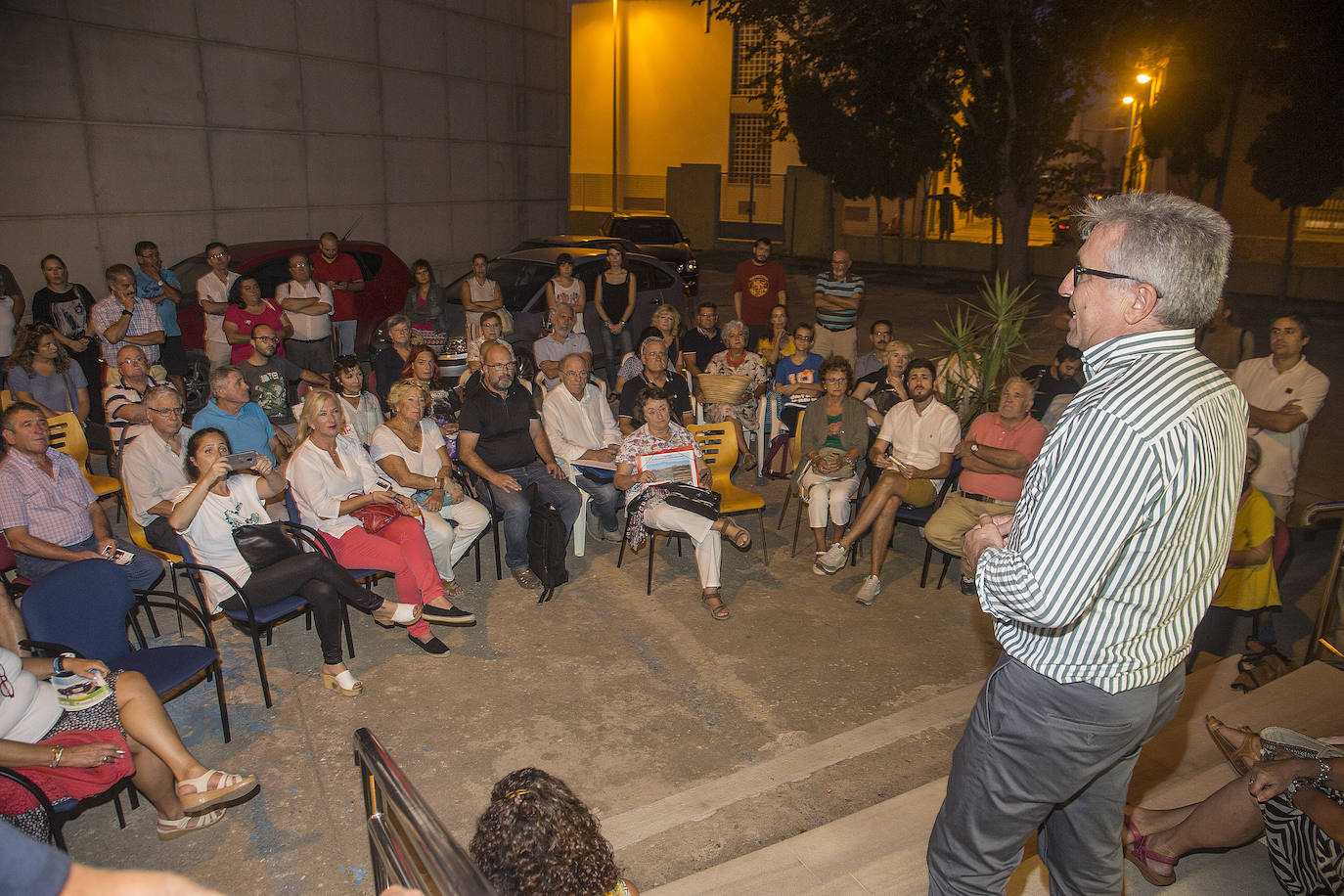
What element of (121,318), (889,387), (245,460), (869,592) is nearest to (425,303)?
(121,318)

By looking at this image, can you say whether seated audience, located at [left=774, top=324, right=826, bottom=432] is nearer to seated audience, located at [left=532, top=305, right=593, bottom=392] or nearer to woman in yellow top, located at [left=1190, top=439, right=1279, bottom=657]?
seated audience, located at [left=532, top=305, right=593, bottom=392]

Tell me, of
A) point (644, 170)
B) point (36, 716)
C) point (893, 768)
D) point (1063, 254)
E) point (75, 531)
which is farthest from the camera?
point (644, 170)

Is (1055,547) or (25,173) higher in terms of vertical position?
(25,173)

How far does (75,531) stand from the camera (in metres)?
4.47

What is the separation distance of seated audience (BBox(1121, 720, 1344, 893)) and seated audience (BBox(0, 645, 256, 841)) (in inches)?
135

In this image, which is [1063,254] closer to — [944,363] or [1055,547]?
[944,363]

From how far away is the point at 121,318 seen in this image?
7363 mm

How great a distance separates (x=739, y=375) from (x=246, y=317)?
4.49m

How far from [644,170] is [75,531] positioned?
1286 inches

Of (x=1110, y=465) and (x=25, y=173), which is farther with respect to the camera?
(x=25, y=173)

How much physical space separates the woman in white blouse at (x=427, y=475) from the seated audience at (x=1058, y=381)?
4.32 metres

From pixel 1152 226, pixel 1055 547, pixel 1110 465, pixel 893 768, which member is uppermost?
pixel 1152 226

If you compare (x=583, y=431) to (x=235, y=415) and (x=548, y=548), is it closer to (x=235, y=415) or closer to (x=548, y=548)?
(x=548, y=548)

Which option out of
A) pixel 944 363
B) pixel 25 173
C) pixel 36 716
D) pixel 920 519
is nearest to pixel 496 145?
pixel 25 173
